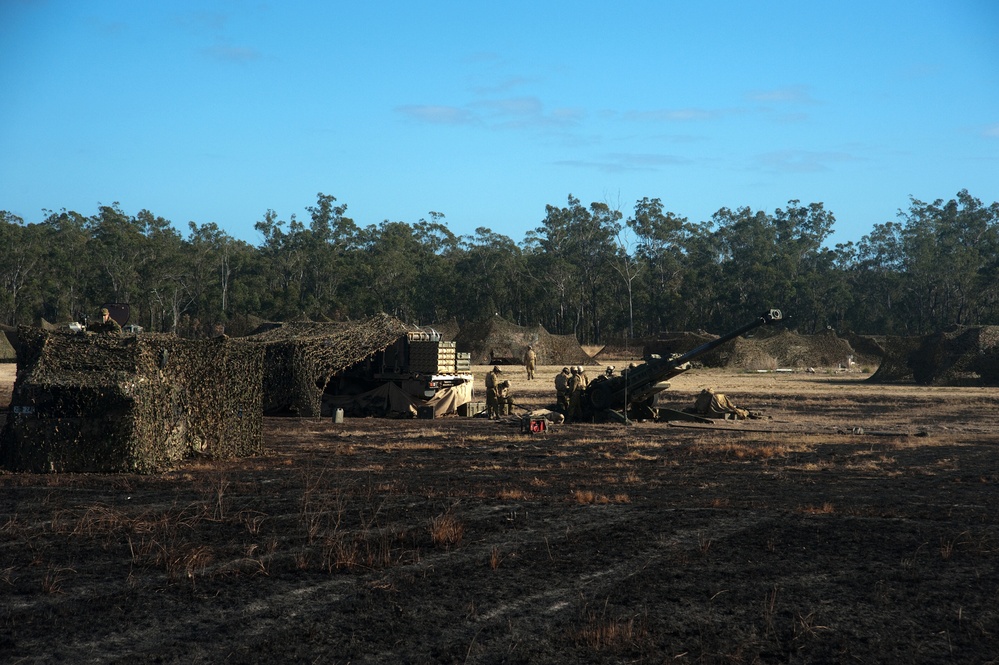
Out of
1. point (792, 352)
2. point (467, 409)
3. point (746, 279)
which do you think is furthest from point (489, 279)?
point (467, 409)

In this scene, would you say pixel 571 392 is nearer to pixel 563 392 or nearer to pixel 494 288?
pixel 563 392

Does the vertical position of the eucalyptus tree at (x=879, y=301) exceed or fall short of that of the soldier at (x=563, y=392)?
it exceeds it

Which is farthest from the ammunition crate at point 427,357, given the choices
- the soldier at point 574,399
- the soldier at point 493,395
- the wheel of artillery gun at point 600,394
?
the wheel of artillery gun at point 600,394

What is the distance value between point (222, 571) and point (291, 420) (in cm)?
1550

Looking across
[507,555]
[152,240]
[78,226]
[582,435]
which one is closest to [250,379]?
[582,435]

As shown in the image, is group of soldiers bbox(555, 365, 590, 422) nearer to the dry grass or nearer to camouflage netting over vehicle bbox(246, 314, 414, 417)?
camouflage netting over vehicle bbox(246, 314, 414, 417)

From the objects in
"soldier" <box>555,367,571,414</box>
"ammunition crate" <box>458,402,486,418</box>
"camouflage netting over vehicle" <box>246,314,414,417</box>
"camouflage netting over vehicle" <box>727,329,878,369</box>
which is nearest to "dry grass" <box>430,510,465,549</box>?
"soldier" <box>555,367,571,414</box>

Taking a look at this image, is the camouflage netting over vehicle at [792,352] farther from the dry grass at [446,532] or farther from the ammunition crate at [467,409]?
the dry grass at [446,532]

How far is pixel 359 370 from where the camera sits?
25.4 m

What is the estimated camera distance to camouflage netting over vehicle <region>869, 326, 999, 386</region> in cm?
4175

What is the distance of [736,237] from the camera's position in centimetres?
12131

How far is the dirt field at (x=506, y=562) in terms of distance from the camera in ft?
21.1

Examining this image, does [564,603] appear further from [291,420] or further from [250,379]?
[291,420]

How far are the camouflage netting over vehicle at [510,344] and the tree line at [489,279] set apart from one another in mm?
24400
